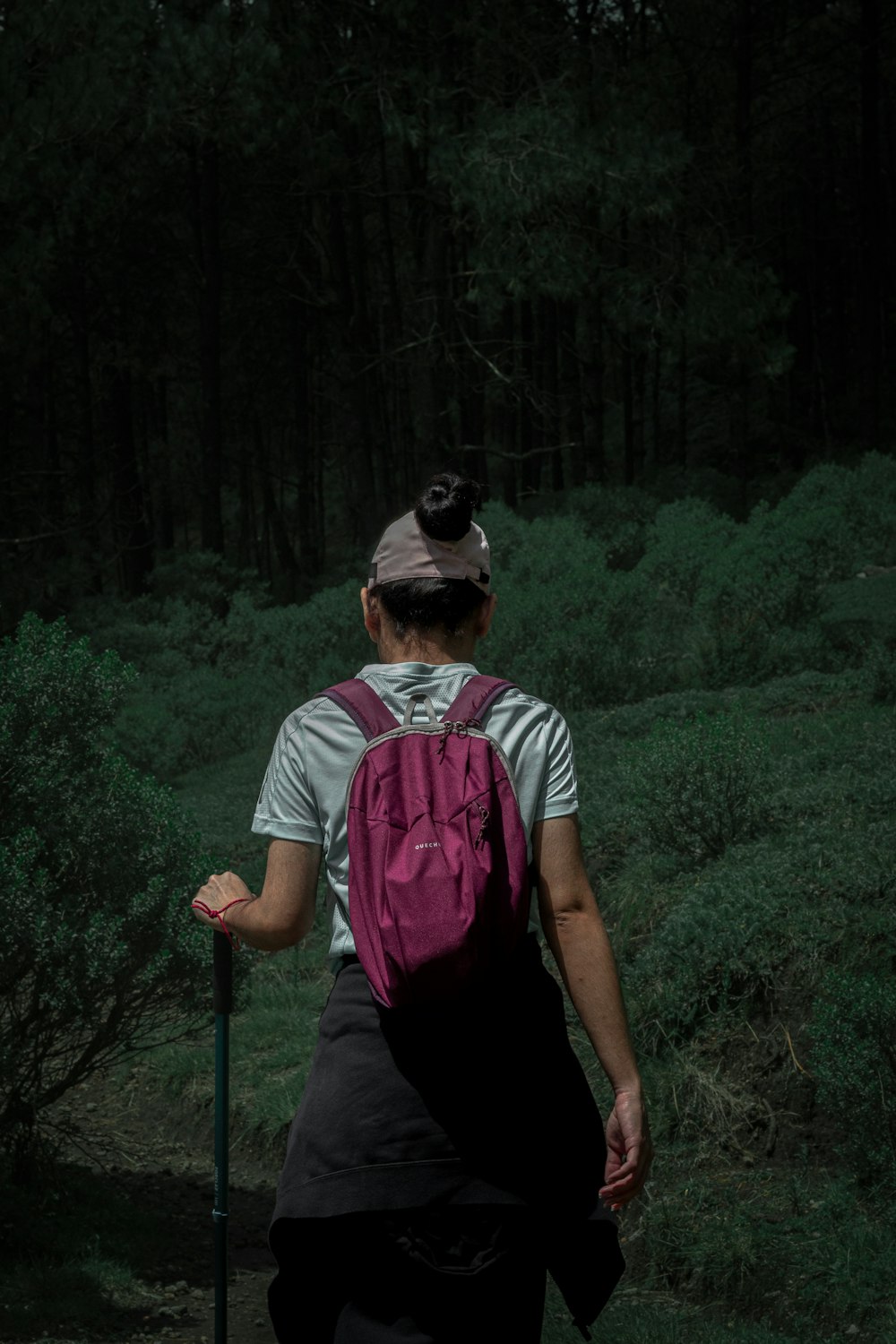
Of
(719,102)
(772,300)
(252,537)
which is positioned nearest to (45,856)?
(772,300)

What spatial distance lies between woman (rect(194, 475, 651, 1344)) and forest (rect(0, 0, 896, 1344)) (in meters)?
2.45

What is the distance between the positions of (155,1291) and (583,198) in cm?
1197

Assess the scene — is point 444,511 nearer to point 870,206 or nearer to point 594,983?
point 594,983

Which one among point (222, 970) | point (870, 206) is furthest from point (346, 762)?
point (870, 206)

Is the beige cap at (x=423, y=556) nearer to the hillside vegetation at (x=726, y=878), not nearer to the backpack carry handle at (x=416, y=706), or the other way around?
the backpack carry handle at (x=416, y=706)

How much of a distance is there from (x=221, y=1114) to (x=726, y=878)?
3825 mm

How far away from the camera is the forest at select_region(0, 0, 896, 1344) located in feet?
16.9

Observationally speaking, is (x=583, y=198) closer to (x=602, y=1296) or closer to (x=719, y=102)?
(x=602, y=1296)

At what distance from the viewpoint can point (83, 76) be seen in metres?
12.8

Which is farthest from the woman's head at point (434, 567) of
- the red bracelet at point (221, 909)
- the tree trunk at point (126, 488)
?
the tree trunk at point (126, 488)

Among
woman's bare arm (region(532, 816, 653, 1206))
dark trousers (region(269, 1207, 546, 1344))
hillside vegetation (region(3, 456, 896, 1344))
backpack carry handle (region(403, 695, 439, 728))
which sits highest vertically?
backpack carry handle (region(403, 695, 439, 728))

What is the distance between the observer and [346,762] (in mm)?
2221

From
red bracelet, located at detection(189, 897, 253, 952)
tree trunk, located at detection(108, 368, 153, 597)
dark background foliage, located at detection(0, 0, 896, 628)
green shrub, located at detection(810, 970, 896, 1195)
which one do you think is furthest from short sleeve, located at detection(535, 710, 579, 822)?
tree trunk, located at detection(108, 368, 153, 597)

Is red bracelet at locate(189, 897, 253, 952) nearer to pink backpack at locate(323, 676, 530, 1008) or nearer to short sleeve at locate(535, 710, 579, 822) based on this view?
pink backpack at locate(323, 676, 530, 1008)
